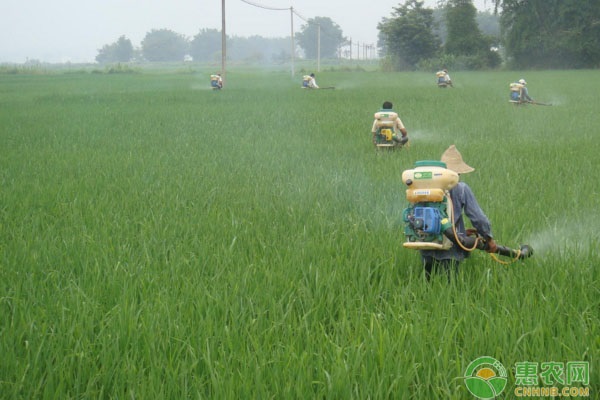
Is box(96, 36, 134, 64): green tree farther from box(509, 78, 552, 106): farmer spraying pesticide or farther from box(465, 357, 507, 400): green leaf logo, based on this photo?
box(465, 357, 507, 400): green leaf logo

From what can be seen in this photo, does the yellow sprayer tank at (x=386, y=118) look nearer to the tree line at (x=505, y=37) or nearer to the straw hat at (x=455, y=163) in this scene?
the straw hat at (x=455, y=163)

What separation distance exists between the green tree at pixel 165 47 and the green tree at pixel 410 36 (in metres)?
84.5

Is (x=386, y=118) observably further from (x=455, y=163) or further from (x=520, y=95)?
(x=520, y=95)

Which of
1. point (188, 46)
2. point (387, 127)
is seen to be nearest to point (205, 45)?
point (188, 46)

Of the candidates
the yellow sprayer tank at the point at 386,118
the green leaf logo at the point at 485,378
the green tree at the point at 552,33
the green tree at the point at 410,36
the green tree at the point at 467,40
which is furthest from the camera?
the green tree at the point at 410,36

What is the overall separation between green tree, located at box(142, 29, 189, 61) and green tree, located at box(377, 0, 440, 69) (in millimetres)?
84508

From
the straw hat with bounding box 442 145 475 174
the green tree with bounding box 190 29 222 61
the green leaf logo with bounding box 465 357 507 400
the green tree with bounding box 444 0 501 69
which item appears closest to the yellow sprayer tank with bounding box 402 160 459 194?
the straw hat with bounding box 442 145 475 174

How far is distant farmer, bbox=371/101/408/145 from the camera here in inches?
282

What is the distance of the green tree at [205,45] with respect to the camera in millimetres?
131875

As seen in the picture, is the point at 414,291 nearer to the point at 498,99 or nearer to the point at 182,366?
the point at 182,366

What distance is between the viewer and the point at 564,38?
43.3 meters

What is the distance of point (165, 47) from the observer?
429ft

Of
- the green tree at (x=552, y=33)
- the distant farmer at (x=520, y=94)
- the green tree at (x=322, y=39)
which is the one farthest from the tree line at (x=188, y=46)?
the distant farmer at (x=520, y=94)

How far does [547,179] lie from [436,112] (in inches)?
315
